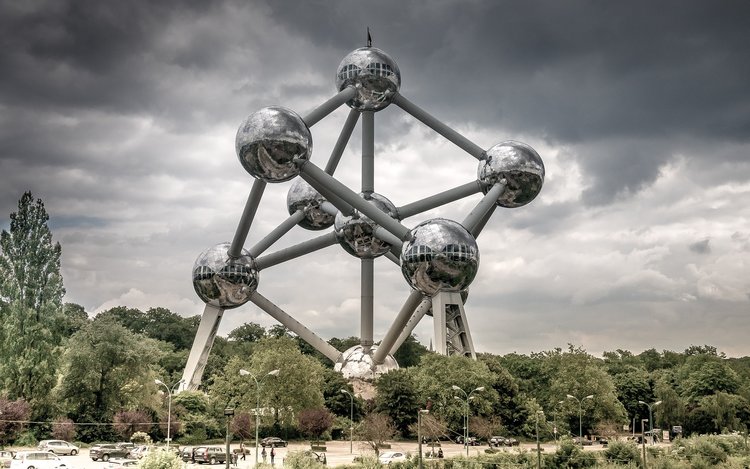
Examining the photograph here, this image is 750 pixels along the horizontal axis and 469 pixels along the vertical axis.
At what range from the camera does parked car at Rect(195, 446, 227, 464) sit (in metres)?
32.5

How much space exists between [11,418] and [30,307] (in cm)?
560

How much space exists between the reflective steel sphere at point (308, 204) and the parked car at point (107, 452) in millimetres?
16804

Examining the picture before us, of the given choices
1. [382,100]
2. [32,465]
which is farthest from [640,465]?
[32,465]

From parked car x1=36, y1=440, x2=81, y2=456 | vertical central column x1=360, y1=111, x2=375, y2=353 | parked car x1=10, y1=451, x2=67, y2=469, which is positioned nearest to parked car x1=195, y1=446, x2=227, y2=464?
parked car x1=10, y1=451, x2=67, y2=469

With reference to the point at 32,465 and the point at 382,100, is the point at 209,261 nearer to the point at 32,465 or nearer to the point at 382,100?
the point at 382,100

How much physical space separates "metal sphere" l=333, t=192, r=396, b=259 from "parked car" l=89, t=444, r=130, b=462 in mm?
14680

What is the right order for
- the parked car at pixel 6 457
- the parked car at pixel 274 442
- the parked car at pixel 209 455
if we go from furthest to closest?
1. the parked car at pixel 274 442
2. the parked car at pixel 209 455
3. the parked car at pixel 6 457

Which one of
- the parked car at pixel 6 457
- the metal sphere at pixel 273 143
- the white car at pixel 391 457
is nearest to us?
the parked car at pixel 6 457

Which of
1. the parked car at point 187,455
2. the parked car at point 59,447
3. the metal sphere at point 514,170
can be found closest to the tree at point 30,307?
the parked car at point 59,447

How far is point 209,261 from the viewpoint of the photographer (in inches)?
1614

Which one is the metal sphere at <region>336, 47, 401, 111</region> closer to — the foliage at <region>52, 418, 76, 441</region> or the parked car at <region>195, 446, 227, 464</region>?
the parked car at <region>195, 446, 227, 464</region>

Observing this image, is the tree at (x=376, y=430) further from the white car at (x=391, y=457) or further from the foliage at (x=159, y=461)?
the foliage at (x=159, y=461)

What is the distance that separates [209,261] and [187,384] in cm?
797

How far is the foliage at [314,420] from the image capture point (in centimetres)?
4297
